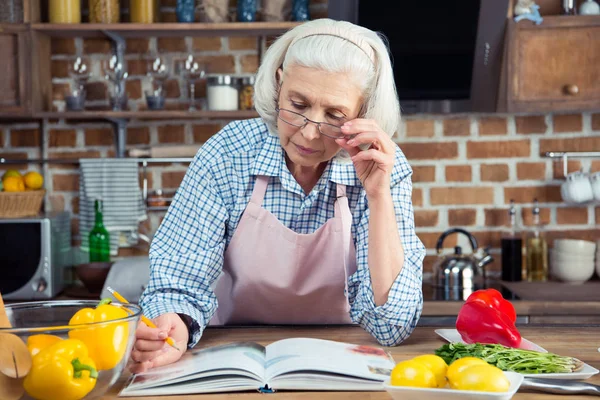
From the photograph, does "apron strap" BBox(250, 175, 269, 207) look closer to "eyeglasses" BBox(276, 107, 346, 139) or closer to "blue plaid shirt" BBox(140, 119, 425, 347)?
"blue plaid shirt" BBox(140, 119, 425, 347)

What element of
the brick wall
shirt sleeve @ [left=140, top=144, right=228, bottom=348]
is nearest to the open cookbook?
shirt sleeve @ [left=140, top=144, right=228, bottom=348]

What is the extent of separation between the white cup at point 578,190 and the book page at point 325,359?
1848 millimetres

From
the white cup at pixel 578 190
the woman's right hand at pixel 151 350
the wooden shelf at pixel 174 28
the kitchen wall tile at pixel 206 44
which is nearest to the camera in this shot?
the woman's right hand at pixel 151 350

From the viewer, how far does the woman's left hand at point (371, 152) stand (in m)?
1.46

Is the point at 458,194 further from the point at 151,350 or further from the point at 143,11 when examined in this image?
the point at 151,350

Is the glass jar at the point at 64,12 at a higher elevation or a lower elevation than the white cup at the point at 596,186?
higher

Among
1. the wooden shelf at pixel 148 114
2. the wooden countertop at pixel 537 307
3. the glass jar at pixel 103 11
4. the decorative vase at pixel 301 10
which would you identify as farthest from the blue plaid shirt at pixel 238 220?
the glass jar at pixel 103 11

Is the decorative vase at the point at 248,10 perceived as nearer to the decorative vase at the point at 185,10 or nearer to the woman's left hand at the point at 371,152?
the decorative vase at the point at 185,10

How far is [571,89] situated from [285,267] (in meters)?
1.58

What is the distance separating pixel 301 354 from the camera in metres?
1.21

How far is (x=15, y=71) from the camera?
2824 millimetres

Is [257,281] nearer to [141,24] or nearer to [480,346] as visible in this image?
[480,346]

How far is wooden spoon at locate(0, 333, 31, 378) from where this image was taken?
3.11ft

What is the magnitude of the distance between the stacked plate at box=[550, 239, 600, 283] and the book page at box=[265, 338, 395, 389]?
1.76 meters
